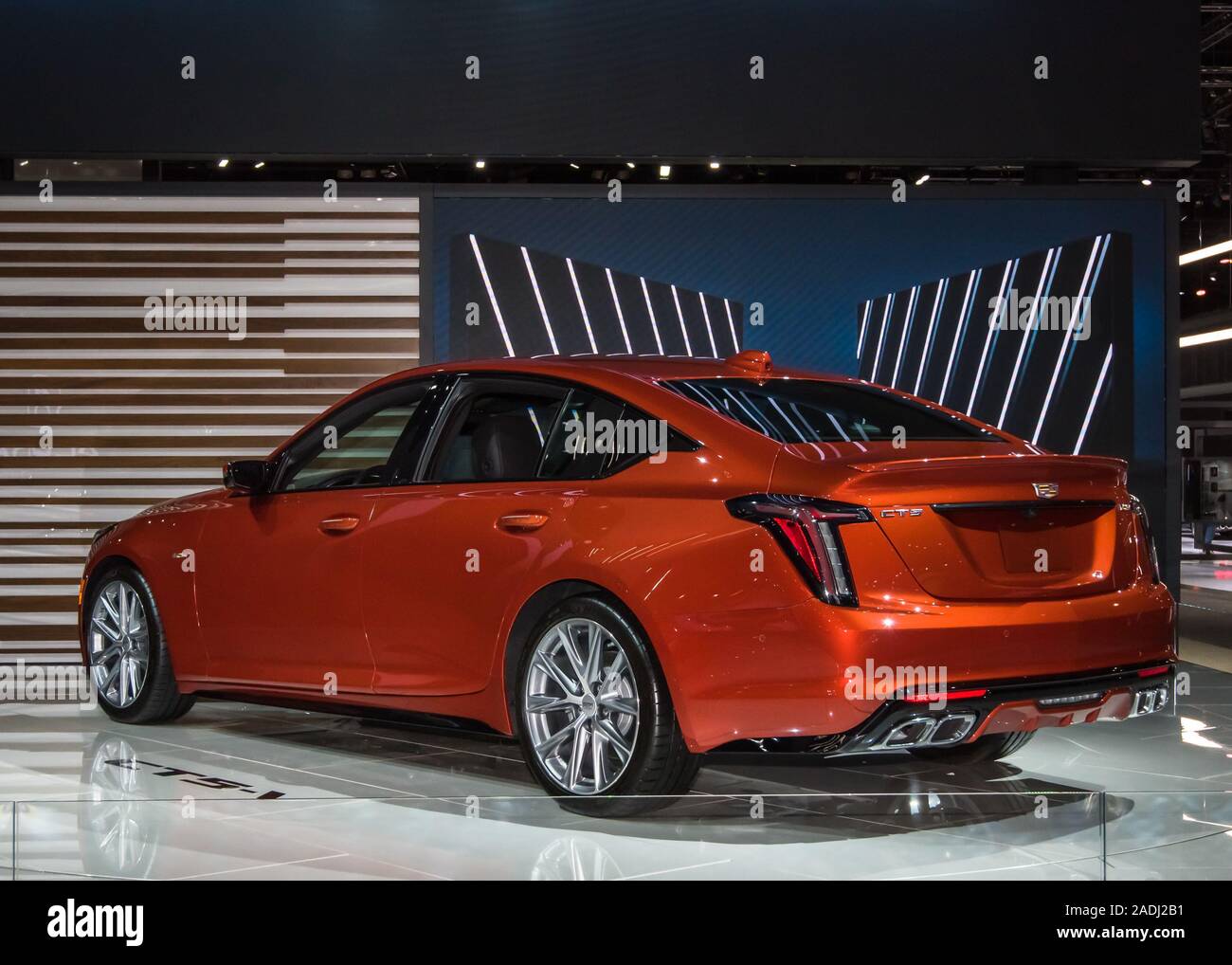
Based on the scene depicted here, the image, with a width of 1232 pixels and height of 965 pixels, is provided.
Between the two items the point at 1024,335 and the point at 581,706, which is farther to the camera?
the point at 1024,335

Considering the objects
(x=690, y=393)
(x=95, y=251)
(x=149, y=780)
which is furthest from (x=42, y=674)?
(x=690, y=393)

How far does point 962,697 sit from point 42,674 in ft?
20.0

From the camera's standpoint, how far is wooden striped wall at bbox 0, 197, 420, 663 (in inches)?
370

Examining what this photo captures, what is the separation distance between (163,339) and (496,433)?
453cm

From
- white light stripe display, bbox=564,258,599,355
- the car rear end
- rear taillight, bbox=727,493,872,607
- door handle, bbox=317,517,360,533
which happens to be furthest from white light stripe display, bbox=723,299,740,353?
rear taillight, bbox=727,493,872,607

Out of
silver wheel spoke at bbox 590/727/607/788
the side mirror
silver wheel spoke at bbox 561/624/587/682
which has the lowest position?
silver wheel spoke at bbox 590/727/607/788

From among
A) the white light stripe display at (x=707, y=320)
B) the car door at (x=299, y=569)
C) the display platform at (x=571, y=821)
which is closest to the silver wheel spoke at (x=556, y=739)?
the display platform at (x=571, y=821)

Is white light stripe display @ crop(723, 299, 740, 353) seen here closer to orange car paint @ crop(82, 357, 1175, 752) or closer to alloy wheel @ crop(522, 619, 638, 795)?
orange car paint @ crop(82, 357, 1175, 752)

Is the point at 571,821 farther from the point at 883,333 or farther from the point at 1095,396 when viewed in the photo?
the point at 1095,396

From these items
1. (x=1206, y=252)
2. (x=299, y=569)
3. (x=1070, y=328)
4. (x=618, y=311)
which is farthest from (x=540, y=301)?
(x=1206, y=252)

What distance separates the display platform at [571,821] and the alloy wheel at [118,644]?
21.1 inches

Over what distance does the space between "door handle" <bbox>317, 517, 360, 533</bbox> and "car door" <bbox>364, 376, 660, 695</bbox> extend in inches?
3.9

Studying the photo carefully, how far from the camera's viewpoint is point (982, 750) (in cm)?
596

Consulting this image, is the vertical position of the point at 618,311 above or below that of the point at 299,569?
above
